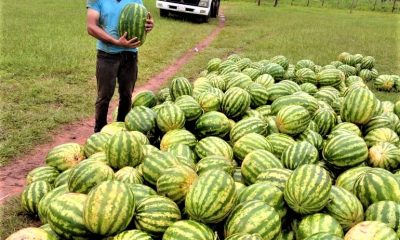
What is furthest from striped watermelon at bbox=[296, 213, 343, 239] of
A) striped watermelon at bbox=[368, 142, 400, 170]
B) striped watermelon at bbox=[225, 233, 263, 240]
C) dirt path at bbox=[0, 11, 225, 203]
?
dirt path at bbox=[0, 11, 225, 203]

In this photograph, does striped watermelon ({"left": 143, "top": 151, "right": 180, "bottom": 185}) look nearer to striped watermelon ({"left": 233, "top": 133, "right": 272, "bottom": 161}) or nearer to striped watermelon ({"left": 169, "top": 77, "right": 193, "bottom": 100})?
striped watermelon ({"left": 233, "top": 133, "right": 272, "bottom": 161})

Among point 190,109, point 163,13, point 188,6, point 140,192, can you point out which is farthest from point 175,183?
point 163,13

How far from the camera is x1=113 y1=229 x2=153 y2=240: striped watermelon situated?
262 cm

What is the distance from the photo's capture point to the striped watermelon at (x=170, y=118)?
418 cm

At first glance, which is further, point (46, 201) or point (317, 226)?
point (46, 201)

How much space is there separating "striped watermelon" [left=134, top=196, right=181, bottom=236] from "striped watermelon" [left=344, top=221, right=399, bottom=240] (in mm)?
1076

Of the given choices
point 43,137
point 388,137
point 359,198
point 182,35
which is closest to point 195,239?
point 359,198

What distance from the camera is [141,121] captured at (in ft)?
13.9

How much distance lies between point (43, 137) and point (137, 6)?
1.99 m

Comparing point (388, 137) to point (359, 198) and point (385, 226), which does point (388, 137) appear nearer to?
point (359, 198)

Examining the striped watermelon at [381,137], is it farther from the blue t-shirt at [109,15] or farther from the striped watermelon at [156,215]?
the blue t-shirt at [109,15]

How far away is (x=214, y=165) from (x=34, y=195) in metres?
1.46

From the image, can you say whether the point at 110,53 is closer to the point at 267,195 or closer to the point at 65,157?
the point at 65,157

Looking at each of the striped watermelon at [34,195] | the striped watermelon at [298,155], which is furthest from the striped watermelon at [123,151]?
the striped watermelon at [298,155]
